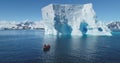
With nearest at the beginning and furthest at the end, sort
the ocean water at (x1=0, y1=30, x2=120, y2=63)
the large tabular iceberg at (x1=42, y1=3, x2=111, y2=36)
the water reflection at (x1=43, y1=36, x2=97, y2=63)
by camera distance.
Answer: the ocean water at (x1=0, y1=30, x2=120, y2=63) < the water reflection at (x1=43, y1=36, x2=97, y2=63) < the large tabular iceberg at (x1=42, y1=3, x2=111, y2=36)

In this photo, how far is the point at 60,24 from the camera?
99.1m

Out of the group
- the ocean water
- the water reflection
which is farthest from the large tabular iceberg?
the water reflection

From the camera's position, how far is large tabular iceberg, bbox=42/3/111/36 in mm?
97375

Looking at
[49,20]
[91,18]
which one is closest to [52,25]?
[49,20]

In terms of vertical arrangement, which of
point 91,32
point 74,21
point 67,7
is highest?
point 67,7

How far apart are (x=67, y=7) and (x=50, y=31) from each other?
59.8 feet

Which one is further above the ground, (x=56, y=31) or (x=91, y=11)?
(x=91, y=11)

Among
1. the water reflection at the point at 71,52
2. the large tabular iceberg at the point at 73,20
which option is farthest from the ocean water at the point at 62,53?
the large tabular iceberg at the point at 73,20

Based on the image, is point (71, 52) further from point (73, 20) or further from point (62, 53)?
point (73, 20)

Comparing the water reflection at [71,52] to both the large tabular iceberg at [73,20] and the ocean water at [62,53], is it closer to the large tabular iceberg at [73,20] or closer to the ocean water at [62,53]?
the ocean water at [62,53]

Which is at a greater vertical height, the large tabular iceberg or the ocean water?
the large tabular iceberg

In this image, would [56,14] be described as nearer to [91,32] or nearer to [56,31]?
[56,31]

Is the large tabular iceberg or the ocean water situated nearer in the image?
the ocean water

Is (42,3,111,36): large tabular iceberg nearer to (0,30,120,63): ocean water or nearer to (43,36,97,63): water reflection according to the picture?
(0,30,120,63): ocean water
